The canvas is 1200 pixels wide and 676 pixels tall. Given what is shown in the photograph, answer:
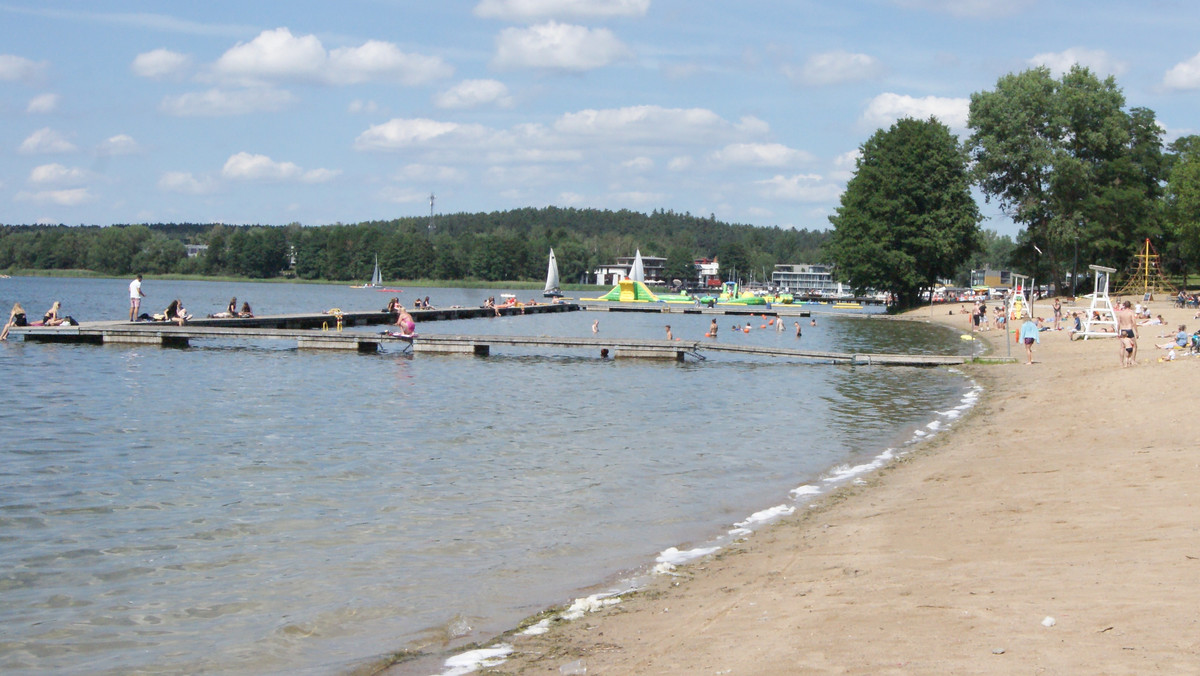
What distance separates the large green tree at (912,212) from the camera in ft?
240

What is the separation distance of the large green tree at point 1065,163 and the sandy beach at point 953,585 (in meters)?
60.7

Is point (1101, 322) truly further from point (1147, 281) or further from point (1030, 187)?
point (1030, 187)

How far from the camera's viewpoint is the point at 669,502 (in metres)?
12.5

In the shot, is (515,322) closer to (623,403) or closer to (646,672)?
(623,403)

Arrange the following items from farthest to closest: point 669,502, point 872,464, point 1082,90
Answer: point 1082,90 → point 872,464 → point 669,502

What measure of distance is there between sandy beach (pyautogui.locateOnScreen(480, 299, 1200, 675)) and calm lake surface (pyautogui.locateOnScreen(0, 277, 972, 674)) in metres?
1.17

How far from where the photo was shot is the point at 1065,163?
6625cm

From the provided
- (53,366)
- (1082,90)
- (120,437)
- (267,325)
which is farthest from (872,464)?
(1082,90)

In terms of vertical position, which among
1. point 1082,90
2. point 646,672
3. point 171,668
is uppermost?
point 1082,90

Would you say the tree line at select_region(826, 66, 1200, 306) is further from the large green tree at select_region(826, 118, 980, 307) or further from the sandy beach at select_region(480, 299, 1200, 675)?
the sandy beach at select_region(480, 299, 1200, 675)

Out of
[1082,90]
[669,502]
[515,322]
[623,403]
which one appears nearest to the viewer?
[669,502]

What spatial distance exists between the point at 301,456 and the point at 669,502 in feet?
21.6

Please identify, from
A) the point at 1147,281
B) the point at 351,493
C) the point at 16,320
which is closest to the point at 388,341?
the point at 16,320

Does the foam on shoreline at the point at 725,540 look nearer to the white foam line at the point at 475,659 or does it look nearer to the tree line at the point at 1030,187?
the white foam line at the point at 475,659
